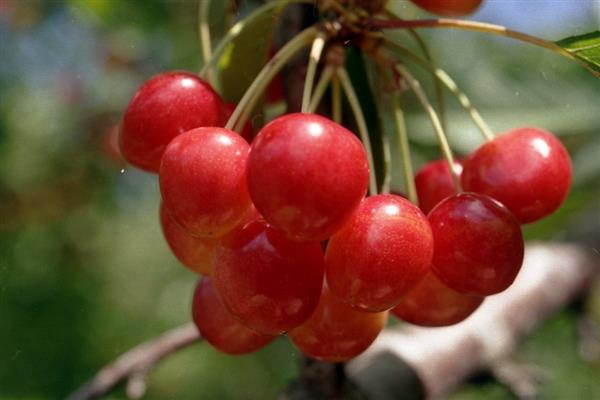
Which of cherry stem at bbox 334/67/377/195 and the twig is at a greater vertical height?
cherry stem at bbox 334/67/377/195

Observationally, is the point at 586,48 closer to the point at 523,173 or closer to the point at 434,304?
the point at 523,173

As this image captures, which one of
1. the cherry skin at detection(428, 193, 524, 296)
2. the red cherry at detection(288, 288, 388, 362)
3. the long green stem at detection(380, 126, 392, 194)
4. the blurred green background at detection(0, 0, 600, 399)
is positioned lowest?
the blurred green background at detection(0, 0, 600, 399)

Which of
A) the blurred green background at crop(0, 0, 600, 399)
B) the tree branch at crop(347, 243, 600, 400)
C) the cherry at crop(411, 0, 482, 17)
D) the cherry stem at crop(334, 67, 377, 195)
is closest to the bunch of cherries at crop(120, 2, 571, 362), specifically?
the cherry stem at crop(334, 67, 377, 195)

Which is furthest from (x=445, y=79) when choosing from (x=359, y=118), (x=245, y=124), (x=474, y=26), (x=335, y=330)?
(x=335, y=330)

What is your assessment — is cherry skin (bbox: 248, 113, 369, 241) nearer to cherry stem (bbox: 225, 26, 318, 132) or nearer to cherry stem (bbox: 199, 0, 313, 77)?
cherry stem (bbox: 225, 26, 318, 132)

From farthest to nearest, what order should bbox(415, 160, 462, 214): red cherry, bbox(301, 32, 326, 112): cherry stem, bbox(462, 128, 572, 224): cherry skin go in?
bbox(415, 160, 462, 214): red cherry < bbox(462, 128, 572, 224): cherry skin < bbox(301, 32, 326, 112): cherry stem

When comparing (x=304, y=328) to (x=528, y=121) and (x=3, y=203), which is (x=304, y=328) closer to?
(x=528, y=121)

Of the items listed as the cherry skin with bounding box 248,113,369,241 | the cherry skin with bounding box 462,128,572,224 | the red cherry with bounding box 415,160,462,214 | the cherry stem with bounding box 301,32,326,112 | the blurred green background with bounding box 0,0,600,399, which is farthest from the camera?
the blurred green background with bounding box 0,0,600,399

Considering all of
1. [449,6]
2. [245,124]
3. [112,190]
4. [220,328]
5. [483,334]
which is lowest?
[112,190]
